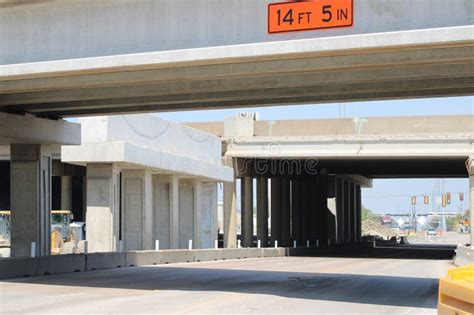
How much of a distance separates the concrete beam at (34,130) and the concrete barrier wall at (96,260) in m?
4.29

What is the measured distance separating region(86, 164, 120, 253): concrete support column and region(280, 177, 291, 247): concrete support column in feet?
121

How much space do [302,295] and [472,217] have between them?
77.0 feet

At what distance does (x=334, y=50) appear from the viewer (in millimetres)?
16547

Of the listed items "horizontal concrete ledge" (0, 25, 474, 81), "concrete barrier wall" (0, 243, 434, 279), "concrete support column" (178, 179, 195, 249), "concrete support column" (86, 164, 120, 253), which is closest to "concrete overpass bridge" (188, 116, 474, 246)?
"concrete support column" (178, 179, 195, 249)

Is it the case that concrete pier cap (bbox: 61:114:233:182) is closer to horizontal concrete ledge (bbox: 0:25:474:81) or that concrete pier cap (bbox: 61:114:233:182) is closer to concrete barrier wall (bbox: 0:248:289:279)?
concrete barrier wall (bbox: 0:248:289:279)

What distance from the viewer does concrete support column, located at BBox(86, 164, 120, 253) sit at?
137 ft

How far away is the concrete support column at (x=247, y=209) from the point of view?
67.3 metres

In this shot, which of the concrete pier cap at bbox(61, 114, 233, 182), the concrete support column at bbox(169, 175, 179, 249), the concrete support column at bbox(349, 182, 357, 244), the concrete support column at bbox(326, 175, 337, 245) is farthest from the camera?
the concrete support column at bbox(349, 182, 357, 244)

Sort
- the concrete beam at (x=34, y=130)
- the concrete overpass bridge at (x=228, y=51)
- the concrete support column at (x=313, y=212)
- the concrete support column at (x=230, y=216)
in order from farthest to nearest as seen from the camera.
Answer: the concrete support column at (x=313, y=212) < the concrete support column at (x=230, y=216) < the concrete beam at (x=34, y=130) < the concrete overpass bridge at (x=228, y=51)

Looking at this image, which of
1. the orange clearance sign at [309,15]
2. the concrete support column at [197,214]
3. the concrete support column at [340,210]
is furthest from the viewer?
the concrete support column at [340,210]

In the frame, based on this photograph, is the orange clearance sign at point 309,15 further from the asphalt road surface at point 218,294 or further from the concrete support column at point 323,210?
the concrete support column at point 323,210

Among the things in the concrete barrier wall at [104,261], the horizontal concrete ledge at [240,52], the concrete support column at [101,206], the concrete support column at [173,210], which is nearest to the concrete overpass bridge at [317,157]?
the concrete support column at [173,210]

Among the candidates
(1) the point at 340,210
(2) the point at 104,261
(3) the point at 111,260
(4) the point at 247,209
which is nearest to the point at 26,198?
(2) the point at 104,261

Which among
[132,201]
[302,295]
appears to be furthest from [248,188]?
[302,295]
